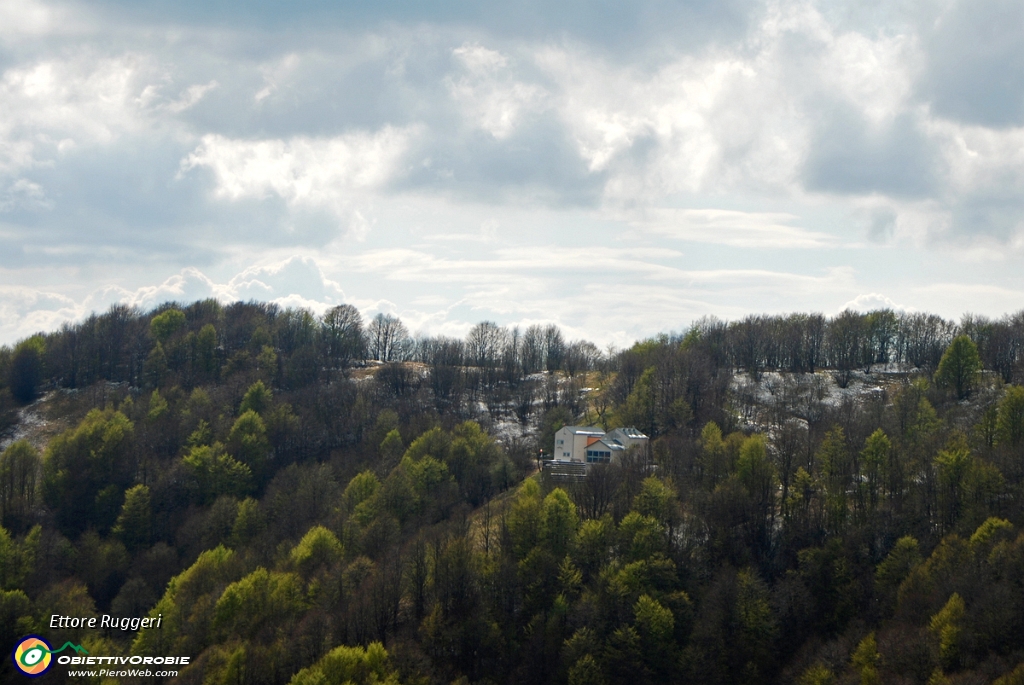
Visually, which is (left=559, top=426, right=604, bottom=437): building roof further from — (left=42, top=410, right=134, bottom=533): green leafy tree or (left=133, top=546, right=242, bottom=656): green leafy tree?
(left=42, top=410, right=134, bottom=533): green leafy tree

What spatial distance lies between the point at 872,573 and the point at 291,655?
165 ft

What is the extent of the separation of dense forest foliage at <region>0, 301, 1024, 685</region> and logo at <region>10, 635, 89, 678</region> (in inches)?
63.1

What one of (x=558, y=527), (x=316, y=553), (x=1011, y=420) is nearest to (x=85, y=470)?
(x=316, y=553)

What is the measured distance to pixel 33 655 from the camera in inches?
3196

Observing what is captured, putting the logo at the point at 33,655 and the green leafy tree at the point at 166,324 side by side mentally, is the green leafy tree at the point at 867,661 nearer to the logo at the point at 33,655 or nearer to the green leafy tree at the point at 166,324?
the logo at the point at 33,655

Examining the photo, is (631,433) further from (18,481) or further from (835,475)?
(18,481)

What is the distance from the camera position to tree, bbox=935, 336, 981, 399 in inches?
4756

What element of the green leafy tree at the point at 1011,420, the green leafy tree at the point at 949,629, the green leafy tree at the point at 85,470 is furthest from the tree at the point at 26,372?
the green leafy tree at the point at 1011,420

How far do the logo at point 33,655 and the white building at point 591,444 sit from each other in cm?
5538

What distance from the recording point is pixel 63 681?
7838cm

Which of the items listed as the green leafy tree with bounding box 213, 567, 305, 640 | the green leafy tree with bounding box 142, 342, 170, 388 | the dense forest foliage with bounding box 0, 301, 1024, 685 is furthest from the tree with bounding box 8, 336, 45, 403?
the green leafy tree with bounding box 213, 567, 305, 640

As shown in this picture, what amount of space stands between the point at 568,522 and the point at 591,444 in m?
23.5

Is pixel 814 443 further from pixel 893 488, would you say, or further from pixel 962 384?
pixel 962 384

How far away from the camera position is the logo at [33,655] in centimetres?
7994
